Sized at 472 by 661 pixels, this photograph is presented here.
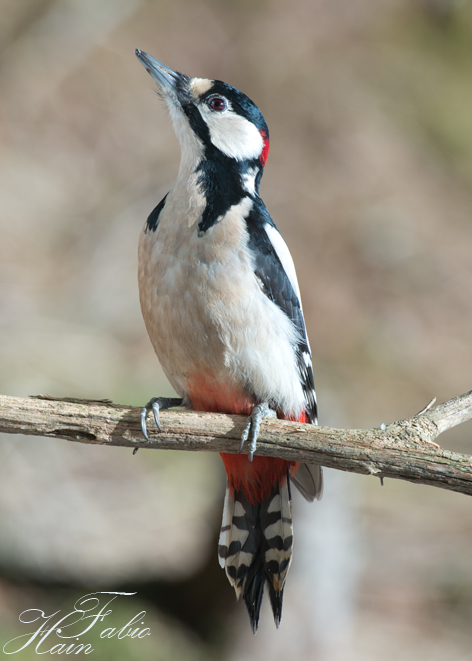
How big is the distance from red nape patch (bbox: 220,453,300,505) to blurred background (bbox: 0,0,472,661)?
3.76 ft

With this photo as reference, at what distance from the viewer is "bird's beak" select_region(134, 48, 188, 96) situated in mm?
2971

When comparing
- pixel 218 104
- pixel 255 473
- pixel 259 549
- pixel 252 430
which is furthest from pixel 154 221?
pixel 259 549

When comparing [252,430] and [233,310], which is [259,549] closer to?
[252,430]

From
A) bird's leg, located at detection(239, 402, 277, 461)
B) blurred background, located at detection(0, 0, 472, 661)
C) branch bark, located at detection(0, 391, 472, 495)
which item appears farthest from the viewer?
blurred background, located at detection(0, 0, 472, 661)

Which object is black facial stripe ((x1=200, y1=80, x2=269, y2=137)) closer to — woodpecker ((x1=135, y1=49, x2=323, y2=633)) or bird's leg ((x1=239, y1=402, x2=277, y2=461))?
woodpecker ((x1=135, y1=49, x2=323, y2=633))

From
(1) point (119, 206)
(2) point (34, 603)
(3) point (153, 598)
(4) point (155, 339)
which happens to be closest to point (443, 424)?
(4) point (155, 339)

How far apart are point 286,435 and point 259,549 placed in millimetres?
905

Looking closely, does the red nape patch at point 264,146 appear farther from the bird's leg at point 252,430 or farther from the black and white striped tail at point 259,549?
the black and white striped tail at point 259,549

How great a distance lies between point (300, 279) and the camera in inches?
352

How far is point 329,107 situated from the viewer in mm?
10211

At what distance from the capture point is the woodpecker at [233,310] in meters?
2.65

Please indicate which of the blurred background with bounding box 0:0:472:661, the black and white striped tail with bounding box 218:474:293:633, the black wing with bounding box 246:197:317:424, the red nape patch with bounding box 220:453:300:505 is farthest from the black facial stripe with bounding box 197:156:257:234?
the blurred background with bounding box 0:0:472:661

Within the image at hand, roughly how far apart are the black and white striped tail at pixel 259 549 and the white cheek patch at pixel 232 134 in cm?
166

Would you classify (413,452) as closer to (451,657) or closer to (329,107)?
(451,657)
